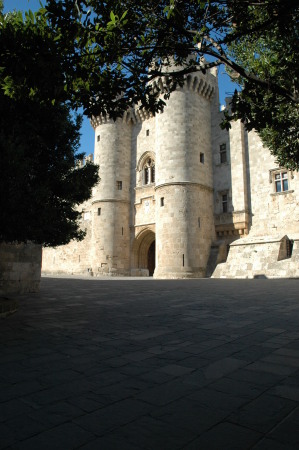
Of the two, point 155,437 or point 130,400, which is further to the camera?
point 130,400

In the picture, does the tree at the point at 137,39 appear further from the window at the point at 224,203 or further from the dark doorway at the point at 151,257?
the dark doorway at the point at 151,257

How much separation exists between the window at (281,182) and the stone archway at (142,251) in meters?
9.50

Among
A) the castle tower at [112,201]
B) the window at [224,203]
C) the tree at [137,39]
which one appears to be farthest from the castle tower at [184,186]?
the tree at [137,39]

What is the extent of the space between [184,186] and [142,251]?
291 inches

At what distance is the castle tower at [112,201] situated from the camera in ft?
80.3

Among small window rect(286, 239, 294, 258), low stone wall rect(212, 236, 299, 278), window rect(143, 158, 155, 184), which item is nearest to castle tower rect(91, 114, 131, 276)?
window rect(143, 158, 155, 184)

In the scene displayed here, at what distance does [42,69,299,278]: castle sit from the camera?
1856 cm

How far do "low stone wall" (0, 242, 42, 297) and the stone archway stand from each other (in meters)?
14.9

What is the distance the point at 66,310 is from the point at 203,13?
5492mm

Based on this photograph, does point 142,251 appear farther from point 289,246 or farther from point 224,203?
point 289,246

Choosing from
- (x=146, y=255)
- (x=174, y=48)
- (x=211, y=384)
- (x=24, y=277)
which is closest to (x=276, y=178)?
(x=146, y=255)

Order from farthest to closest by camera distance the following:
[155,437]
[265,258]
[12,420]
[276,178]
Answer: [276,178]
[265,258]
[12,420]
[155,437]

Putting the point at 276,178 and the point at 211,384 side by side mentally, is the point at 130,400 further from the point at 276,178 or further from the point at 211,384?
the point at 276,178

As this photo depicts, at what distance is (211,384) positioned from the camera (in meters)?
2.35
